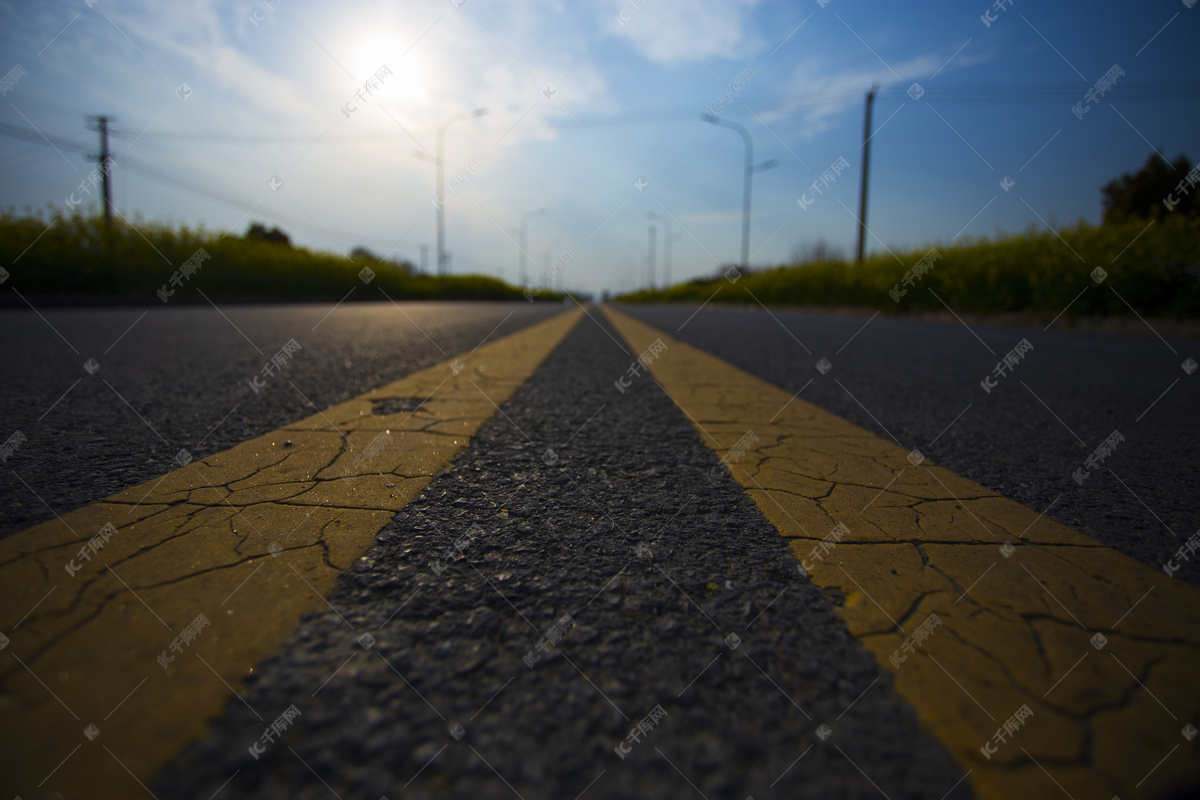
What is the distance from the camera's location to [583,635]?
2.83 feet

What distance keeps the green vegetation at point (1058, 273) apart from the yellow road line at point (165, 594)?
41.9 ft

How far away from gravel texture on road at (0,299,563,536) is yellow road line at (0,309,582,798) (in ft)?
0.67

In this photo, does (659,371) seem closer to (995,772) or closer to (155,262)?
(995,772)

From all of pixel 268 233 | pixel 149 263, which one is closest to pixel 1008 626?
pixel 149 263

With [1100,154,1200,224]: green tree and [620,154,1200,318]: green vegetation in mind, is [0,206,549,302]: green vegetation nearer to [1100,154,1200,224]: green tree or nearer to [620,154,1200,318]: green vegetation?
[620,154,1200,318]: green vegetation

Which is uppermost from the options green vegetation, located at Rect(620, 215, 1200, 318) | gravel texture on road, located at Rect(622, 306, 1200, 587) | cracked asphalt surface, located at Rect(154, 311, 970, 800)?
green vegetation, located at Rect(620, 215, 1200, 318)

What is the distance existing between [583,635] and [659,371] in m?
3.37

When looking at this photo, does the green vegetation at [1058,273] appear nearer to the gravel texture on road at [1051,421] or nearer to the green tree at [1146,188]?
the gravel texture on road at [1051,421]

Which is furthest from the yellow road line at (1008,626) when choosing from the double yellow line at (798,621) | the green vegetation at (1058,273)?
the green vegetation at (1058,273)

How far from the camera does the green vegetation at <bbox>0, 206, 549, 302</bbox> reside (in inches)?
476

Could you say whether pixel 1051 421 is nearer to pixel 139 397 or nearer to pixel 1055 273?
pixel 139 397

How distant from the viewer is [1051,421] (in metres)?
2.63

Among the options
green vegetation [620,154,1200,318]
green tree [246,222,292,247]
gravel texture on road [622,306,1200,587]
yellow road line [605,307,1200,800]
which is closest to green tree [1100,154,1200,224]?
A: green vegetation [620,154,1200,318]

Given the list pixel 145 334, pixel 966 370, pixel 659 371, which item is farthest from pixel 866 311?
pixel 145 334
